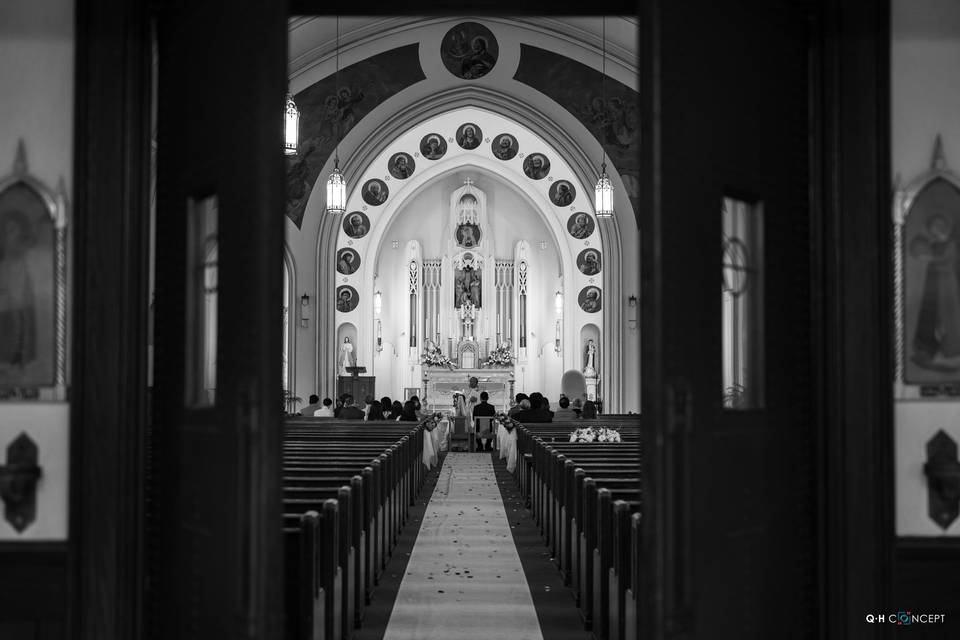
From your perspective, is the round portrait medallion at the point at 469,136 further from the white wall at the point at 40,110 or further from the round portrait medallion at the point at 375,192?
the white wall at the point at 40,110

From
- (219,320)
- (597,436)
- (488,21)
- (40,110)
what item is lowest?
(597,436)

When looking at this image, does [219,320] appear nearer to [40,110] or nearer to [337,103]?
[40,110]

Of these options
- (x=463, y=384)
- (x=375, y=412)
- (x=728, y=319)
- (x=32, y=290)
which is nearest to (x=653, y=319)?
(x=728, y=319)

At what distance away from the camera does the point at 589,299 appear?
70.0 ft

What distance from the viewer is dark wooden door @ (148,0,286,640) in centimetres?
244

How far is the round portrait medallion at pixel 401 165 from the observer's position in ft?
68.5

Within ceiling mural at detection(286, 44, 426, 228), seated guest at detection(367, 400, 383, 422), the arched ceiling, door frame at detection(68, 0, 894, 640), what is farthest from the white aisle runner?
ceiling mural at detection(286, 44, 426, 228)

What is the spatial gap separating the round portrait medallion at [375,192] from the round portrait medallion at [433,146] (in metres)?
1.18

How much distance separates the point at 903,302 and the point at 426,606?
11.0ft

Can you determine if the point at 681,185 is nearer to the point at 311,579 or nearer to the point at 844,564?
the point at 844,564

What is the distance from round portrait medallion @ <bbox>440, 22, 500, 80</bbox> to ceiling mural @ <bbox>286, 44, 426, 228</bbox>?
60 cm

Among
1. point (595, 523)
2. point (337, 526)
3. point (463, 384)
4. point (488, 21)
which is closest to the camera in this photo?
point (337, 526)

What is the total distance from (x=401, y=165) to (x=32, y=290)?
18.5m

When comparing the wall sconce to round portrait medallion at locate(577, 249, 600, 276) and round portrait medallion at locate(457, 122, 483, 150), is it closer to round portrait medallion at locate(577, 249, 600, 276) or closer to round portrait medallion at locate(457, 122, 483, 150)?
round portrait medallion at locate(457, 122, 483, 150)
